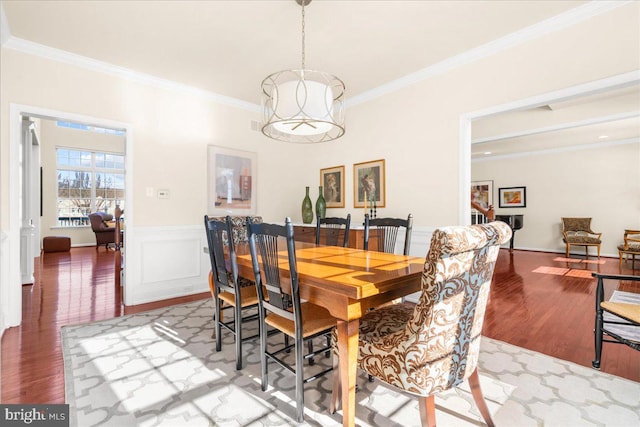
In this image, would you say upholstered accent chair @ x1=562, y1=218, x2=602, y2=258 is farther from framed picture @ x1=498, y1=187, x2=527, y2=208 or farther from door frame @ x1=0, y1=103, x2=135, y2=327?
door frame @ x1=0, y1=103, x2=135, y2=327

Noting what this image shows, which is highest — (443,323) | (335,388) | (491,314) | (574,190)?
(574,190)

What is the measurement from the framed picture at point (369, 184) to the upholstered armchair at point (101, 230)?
6.96 m

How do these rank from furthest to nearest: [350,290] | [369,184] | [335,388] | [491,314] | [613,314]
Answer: [369,184] → [491,314] → [613,314] → [335,388] → [350,290]

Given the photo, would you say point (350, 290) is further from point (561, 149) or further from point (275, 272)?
point (561, 149)

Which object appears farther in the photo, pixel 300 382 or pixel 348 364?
pixel 300 382

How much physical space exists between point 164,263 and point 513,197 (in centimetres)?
885

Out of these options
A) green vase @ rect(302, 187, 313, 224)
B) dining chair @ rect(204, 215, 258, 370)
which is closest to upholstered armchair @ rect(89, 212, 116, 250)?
green vase @ rect(302, 187, 313, 224)

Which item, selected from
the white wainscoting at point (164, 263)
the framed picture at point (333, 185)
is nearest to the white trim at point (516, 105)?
the framed picture at point (333, 185)

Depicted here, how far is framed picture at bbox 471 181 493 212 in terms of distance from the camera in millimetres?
8984

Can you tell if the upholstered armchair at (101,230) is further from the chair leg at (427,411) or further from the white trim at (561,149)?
the white trim at (561,149)

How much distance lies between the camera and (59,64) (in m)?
3.16

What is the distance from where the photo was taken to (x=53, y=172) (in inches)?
333

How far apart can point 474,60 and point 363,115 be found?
1.55 metres

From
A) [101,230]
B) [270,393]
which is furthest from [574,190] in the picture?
[101,230]
